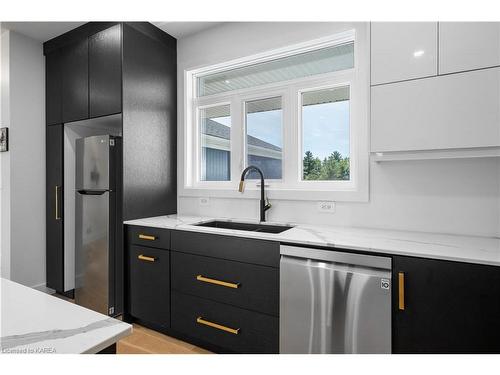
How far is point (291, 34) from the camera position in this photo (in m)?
2.27

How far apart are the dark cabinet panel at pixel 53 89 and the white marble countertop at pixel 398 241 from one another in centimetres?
197

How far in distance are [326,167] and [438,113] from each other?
2.91ft

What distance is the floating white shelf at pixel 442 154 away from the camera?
1435 millimetres

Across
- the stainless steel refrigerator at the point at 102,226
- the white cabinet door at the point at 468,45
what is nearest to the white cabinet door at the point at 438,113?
the white cabinet door at the point at 468,45

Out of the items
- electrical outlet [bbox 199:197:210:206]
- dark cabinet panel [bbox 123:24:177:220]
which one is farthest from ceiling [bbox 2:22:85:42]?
electrical outlet [bbox 199:197:210:206]

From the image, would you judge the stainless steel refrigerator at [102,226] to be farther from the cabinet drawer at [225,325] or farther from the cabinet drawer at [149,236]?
the cabinet drawer at [225,325]

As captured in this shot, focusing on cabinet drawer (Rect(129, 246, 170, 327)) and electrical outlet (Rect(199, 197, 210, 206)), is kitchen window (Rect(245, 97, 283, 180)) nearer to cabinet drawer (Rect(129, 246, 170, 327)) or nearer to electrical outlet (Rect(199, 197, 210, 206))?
electrical outlet (Rect(199, 197, 210, 206))

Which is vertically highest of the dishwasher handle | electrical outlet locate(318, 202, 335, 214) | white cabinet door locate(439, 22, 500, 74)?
white cabinet door locate(439, 22, 500, 74)

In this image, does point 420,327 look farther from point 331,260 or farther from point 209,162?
point 209,162

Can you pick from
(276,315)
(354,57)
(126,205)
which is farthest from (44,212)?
(354,57)

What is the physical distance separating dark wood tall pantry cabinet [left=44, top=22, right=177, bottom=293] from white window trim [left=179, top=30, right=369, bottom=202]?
0.58ft

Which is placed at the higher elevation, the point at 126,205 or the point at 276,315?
the point at 126,205

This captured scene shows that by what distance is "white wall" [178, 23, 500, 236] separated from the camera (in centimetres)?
165

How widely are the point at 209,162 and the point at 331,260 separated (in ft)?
5.71
